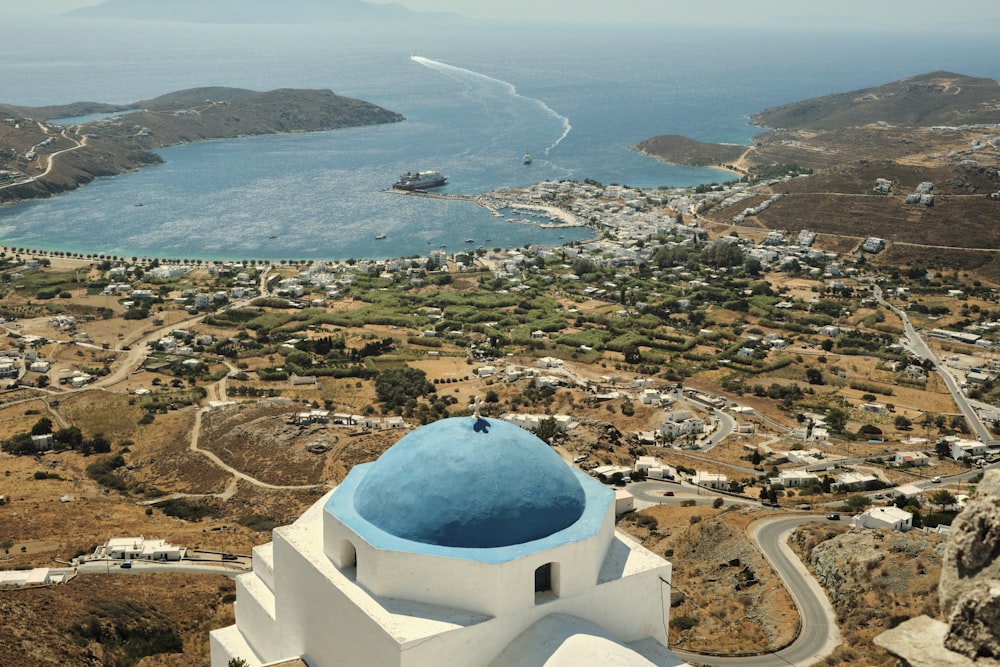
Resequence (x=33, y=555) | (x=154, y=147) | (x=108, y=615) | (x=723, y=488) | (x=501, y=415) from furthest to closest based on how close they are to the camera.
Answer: (x=154, y=147), (x=501, y=415), (x=723, y=488), (x=33, y=555), (x=108, y=615)

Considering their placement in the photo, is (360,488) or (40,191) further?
(40,191)

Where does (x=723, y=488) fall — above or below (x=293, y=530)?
below

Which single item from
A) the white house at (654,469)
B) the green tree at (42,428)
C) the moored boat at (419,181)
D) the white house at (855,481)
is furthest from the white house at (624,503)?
the moored boat at (419,181)

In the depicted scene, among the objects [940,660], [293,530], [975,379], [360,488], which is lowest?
[975,379]

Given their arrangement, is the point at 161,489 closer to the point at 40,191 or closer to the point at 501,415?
the point at 501,415

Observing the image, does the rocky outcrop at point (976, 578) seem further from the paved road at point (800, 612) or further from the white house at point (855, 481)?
the white house at point (855, 481)

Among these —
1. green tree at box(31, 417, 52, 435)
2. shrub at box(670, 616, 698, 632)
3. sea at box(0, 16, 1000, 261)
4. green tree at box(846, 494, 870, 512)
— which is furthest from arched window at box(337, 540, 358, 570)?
sea at box(0, 16, 1000, 261)

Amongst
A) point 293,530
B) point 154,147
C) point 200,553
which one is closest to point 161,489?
point 200,553

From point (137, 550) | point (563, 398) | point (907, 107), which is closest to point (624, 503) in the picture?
point (563, 398)
